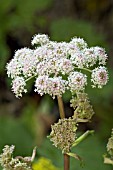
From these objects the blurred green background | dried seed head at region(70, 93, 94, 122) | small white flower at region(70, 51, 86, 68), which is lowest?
dried seed head at region(70, 93, 94, 122)

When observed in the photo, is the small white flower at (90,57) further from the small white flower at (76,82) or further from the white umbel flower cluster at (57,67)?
the small white flower at (76,82)

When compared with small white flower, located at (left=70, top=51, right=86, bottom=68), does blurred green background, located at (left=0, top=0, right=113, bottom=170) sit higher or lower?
higher

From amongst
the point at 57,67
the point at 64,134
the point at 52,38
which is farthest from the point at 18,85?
the point at 52,38

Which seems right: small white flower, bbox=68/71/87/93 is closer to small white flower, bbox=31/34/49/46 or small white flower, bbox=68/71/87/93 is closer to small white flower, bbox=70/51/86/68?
small white flower, bbox=70/51/86/68

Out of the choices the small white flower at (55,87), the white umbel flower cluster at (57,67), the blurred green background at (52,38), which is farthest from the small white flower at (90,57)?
the blurred green background at (52,38)

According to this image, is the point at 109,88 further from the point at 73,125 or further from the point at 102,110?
the point at 73,125

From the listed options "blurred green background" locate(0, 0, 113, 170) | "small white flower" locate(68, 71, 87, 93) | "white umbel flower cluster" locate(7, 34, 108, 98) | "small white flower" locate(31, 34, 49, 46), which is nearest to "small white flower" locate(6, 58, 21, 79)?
"white umbel flower cluster" locate(7, 34, 108, 98)

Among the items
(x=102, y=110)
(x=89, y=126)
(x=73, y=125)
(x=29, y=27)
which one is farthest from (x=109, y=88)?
(x=73, y=125)

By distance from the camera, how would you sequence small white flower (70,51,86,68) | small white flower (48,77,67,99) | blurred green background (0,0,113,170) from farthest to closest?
blurred green background (0,0,113,170)
small white flower (70,51,86,68)
small white flower (48,77,67,99)
